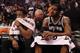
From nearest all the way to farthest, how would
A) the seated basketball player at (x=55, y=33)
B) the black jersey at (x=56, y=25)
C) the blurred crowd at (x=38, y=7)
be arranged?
the seated basketball player at (x=55, y=33) → the black jersey at (x=56, y=25) → the blurred crowd at (x=38, y=7)

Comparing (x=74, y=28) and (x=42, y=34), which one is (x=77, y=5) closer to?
(x=74, y=28)

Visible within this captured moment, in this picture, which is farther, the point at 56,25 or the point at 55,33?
the point at 56,25

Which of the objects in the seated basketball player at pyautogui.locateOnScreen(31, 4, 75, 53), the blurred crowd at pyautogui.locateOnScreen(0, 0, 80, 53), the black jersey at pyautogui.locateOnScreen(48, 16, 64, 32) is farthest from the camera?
the blurred crowd at pyautogui.locateOnScreen(0, 0, 80, 53)

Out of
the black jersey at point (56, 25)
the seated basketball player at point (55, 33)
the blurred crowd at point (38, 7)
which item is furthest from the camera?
the blurred crowd at point (38, 7)

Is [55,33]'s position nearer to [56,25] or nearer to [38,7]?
[56,25]

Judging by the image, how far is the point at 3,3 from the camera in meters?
6.91

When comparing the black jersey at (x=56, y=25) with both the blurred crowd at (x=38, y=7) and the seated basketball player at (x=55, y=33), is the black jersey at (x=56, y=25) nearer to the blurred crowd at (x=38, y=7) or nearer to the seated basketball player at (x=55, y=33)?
the seated basketball player at (x=55, y=33)

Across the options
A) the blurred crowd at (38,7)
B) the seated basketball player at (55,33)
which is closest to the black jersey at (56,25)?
the seated basketball player at (55,33)

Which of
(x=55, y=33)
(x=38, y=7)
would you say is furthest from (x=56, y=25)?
(x=38, y=7)

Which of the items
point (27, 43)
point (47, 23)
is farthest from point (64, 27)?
point (27, 43)

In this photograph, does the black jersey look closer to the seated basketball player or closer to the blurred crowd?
the seated basketball player

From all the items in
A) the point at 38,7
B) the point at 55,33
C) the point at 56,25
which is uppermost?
the point at 38,7

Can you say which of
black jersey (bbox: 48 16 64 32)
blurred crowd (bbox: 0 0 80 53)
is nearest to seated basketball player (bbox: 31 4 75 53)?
black jersey (bbox: 48 16 64 32)

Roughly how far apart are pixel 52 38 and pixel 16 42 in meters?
0.76
